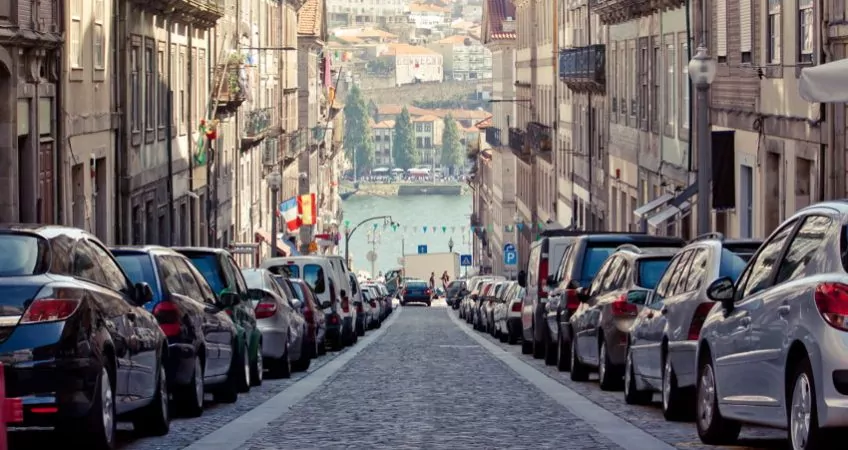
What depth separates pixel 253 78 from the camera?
6544 centimetres

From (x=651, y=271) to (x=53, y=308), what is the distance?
9.03m

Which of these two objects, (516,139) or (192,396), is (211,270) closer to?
(192,396)

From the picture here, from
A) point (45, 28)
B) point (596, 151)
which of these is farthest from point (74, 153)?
point (596, 151)

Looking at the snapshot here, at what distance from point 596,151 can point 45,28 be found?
31494 millimetres

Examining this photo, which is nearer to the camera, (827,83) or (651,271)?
(827,83)

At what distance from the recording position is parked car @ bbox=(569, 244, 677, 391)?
19.0 meters

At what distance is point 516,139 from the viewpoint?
297ft

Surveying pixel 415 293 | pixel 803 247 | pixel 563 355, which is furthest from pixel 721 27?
pixel 415 293

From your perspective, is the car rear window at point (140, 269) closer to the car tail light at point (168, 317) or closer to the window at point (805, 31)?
the car tail light at point (168, 317)

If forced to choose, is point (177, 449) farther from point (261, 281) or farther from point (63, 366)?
point (261, 281)

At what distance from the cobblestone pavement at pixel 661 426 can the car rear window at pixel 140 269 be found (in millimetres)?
4110

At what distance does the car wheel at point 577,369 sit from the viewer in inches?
845

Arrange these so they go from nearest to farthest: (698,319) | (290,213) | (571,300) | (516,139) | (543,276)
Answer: (698,319) < (571,300) < (543,276) < (290,213) < (516,139)

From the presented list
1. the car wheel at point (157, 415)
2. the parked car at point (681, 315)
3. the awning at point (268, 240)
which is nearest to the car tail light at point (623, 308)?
the parked car at point (681, 315)
